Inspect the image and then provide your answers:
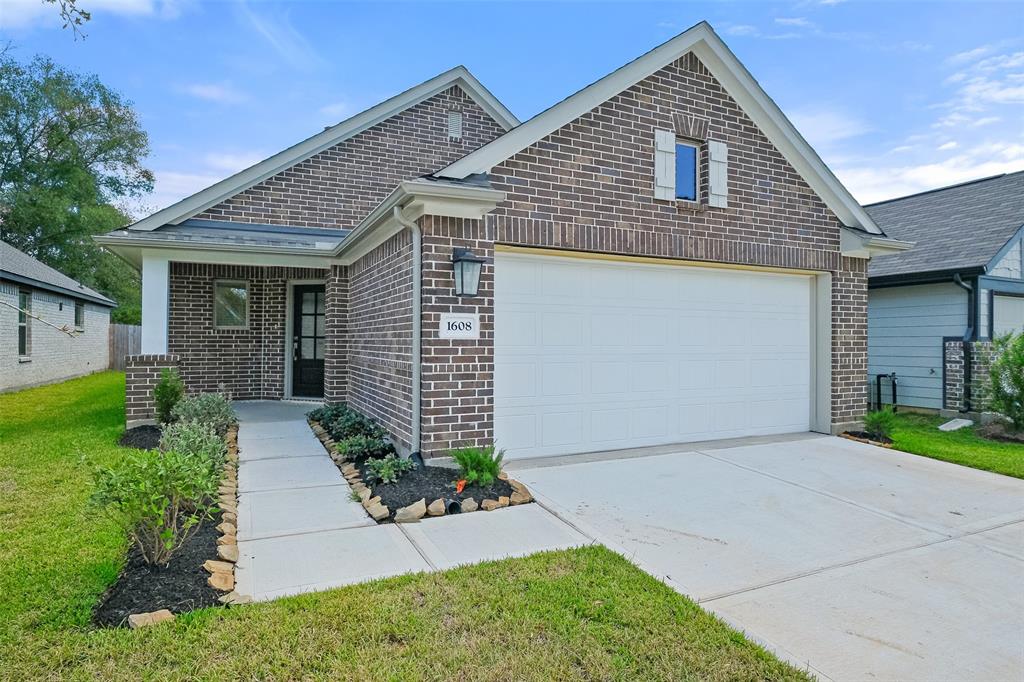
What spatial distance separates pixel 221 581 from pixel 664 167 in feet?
20.5

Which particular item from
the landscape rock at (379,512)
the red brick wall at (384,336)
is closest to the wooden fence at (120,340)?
the red brick wall at (384,336)

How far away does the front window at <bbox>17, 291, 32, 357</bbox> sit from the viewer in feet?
48.4

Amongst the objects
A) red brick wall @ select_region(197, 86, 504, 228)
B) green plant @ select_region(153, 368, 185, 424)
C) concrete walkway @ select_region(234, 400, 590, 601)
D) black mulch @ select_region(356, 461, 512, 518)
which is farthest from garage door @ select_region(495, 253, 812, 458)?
red brick wall @ select_region(197, 86, 504, 228)

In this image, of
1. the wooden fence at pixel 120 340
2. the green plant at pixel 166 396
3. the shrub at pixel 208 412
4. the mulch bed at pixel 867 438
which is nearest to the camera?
the shrub at pixel 208 412

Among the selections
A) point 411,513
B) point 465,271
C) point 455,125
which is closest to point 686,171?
point 465,271

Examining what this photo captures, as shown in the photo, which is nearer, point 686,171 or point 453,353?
point 453,353

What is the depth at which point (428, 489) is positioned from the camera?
17.1ft

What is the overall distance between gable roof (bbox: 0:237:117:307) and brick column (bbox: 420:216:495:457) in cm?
1284

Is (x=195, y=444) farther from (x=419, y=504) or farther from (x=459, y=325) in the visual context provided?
(x=459, y=325)

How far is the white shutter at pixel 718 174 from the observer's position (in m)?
7.35

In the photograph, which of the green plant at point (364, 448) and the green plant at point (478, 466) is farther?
the green plant at point (364, 448)

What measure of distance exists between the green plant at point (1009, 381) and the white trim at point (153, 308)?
1242cm

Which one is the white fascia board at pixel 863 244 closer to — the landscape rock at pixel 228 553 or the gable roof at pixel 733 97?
the gable roof at pixel 733 97

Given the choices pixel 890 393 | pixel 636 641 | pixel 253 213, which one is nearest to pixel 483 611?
pixel 636 641
